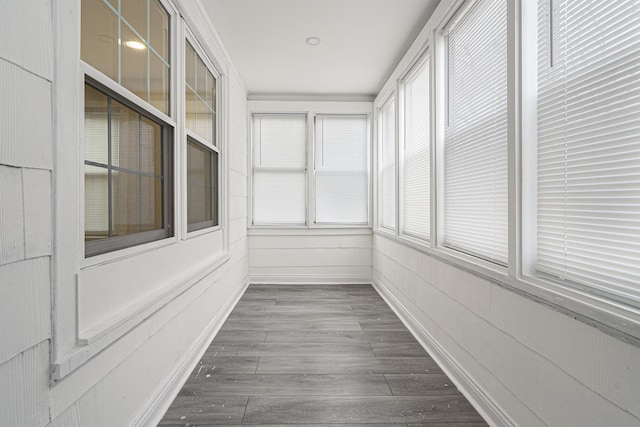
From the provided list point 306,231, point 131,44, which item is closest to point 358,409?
point 131,44

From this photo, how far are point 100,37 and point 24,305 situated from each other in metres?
1.09

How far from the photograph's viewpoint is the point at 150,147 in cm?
191

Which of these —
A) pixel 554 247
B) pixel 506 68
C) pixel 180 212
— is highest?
pixel 506 68

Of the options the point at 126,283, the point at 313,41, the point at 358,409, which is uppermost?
the point at 313,41

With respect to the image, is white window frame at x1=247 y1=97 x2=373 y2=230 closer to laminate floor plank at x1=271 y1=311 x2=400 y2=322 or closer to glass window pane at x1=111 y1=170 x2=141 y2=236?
laminate floor plank at x1=271 y1=311 x2=400 y2=322

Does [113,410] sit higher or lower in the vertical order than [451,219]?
lower

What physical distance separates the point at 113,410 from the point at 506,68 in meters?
2.36

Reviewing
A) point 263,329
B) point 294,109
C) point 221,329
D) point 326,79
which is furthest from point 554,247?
point 294,109

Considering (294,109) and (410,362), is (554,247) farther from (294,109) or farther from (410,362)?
(294,109)

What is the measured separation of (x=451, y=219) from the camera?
2365 millimetres

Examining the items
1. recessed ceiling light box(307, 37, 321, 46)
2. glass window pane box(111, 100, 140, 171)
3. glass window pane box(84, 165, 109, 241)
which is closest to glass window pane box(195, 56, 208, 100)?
recessed ceiling light box(307, 37, 321, 46)

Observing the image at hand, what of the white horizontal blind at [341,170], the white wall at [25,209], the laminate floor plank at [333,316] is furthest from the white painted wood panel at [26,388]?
the white horizontal blind at [341,170]

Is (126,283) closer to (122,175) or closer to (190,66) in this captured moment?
(122,175)

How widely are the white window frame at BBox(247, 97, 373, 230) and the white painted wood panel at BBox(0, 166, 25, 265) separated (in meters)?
3.79
